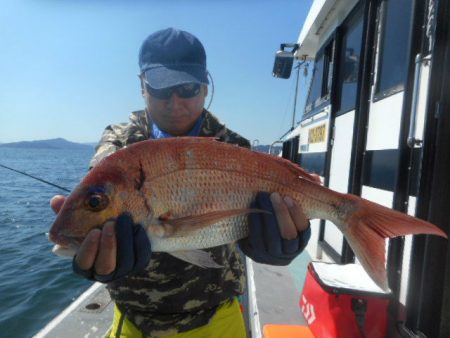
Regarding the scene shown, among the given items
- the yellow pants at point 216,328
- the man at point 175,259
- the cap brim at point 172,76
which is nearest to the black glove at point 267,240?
the man at point 175,259

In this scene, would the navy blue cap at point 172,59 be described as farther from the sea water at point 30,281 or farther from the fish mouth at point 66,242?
the sea water at point 30,281

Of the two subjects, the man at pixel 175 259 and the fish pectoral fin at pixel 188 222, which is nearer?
the fish pectoral fin at pixel 188 222

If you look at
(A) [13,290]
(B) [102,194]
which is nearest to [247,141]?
(B) [102,194]

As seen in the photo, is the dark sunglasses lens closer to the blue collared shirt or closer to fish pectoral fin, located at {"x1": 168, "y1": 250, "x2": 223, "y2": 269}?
the blue collared shirt

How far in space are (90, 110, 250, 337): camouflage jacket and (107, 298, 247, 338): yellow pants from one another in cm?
5

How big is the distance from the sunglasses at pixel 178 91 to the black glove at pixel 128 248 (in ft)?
2.66

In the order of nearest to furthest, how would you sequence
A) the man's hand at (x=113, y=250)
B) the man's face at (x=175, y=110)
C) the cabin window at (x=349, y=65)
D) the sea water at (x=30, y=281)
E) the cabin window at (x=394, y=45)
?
the man's hand at (x=113, y=250) < the man's face at (x=175, y=110) < the cabin window at (x=394, y=45) < the cabin window at (x=349, y=65) < the sea water at (x=30, y=281)

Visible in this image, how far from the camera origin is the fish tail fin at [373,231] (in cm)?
160

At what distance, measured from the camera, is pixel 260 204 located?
67.9 inches

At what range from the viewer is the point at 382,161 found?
3.18 m

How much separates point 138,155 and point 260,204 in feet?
2.04

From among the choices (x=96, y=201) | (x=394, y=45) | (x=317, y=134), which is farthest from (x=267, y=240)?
(x=317, y=134)

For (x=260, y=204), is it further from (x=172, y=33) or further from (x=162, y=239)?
(x=172, y=33)

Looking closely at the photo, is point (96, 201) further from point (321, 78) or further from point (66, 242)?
point (321, 78)
